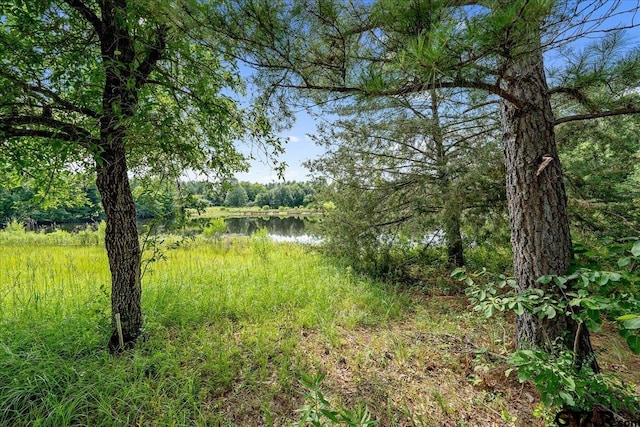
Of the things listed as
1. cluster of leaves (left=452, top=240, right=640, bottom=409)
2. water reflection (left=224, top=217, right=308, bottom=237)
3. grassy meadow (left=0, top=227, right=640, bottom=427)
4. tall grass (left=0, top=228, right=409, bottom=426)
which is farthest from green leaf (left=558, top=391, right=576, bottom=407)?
water reflection (left=224, top=217, right=308, bottom=237)

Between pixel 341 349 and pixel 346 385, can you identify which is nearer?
pixel 346 385

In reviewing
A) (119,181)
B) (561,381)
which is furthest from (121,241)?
(561,381)

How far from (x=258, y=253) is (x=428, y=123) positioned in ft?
12.9

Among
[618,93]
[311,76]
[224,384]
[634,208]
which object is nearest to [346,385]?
[224,384]

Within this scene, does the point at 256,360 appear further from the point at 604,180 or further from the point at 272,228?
the point at 272,228

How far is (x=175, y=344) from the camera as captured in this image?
210cm

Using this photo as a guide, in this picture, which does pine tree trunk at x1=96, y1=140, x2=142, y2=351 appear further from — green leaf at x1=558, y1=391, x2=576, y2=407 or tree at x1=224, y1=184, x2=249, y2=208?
green leaf at x1=558, y1=391, x2=576, y2=407

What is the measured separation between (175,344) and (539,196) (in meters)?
2.90

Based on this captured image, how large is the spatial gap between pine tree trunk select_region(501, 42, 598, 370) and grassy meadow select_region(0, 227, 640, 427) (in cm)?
41

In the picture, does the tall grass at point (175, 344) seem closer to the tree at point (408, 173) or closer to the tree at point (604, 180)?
the tree at point (408, 173)

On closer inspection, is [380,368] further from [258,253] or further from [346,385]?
[258,253]

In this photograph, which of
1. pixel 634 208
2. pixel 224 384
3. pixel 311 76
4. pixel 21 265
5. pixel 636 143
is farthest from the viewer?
pixel 21 265

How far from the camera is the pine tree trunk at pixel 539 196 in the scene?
1.73 metres

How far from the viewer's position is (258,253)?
5.42 metres
